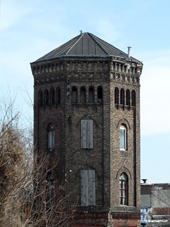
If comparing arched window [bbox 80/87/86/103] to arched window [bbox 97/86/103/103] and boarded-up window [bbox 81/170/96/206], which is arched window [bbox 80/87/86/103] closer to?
arched window [bbox 97/86/103/103]

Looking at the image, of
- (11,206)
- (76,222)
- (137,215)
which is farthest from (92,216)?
(11,206)

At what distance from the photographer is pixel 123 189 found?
115 ft

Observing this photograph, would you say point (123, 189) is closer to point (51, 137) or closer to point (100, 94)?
point (51, 137)

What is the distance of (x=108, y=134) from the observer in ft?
112

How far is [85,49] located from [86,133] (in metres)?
5.48

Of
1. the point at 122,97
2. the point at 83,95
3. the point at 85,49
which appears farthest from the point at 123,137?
the point at 85,49

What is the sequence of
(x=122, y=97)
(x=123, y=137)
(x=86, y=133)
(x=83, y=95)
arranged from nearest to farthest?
1. (x=86, y=133)
2. (x=83, y=95)
3. (x=123, y=137)
4. (x=122, y=97)

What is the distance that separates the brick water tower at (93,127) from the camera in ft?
111

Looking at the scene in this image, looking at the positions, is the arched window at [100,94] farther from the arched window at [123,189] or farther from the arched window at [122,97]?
the arched window at [123,189]

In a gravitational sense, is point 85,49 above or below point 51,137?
above

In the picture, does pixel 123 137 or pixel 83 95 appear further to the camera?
pixel 123 137

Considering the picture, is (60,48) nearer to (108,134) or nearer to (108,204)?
(108,134)

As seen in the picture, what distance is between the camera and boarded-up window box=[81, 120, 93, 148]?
34.1m

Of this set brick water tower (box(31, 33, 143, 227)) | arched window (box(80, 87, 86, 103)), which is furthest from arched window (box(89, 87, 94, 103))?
arched window (box(80, 87, 86, 103))
